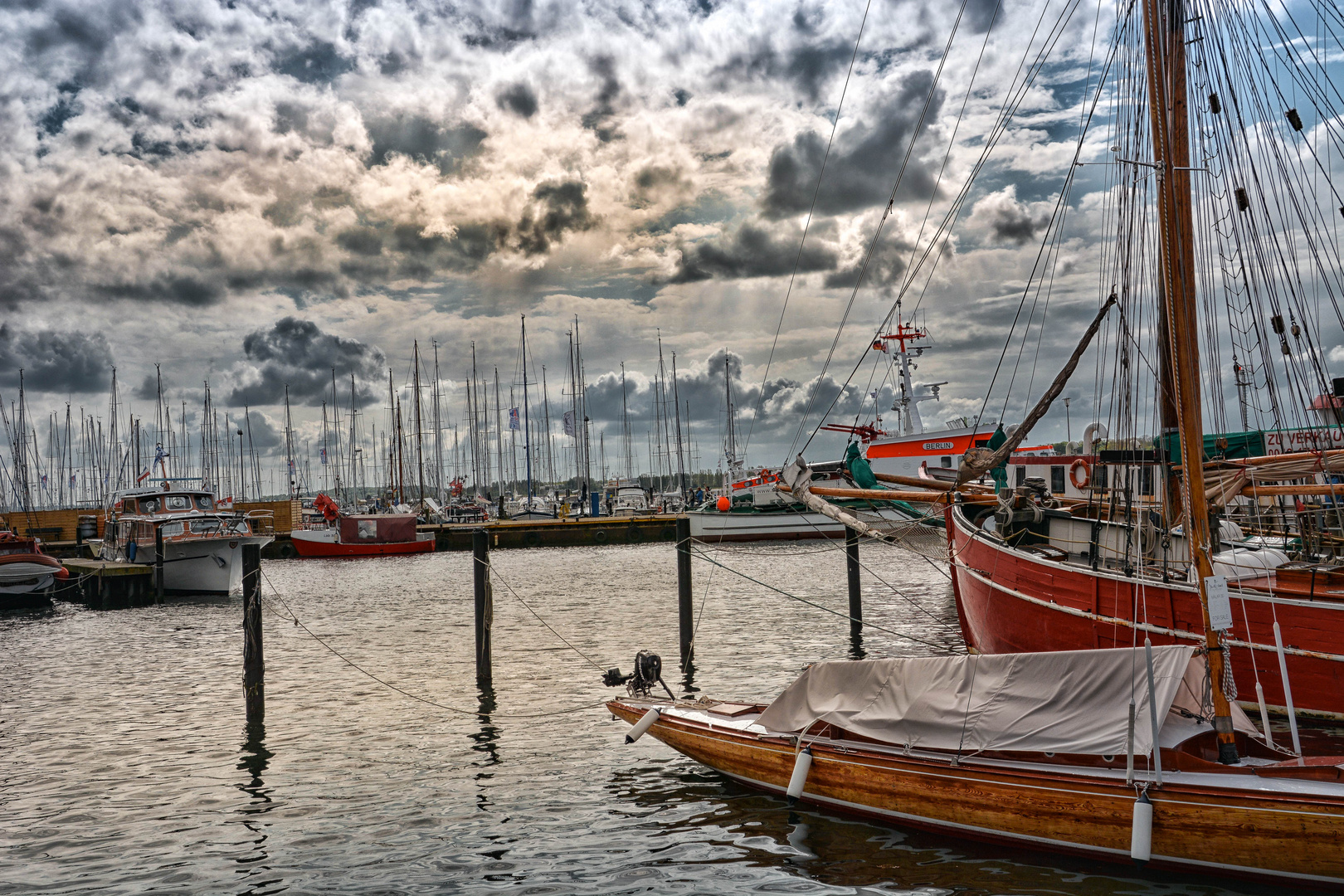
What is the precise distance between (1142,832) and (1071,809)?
646mm

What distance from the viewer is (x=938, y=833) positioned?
9.22 meters

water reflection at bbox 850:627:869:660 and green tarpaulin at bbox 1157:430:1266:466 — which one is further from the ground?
green tarpaulin at bbox 1157:430:1266:466

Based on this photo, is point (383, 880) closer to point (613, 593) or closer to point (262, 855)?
point (262, 855)

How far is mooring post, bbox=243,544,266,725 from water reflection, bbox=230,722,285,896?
37 centimetres

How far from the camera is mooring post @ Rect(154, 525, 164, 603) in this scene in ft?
120

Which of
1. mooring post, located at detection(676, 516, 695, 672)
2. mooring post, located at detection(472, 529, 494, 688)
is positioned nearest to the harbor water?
mooring post, located at detection(472, 529, 494, 688)

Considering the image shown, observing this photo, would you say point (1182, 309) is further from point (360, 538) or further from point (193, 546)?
point (360, 538)

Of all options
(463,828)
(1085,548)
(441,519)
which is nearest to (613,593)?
(1085,548)

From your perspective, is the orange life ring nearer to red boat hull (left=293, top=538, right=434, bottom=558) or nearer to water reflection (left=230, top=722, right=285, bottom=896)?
water reflection (left=230, top=722, right=285, bottom=896)

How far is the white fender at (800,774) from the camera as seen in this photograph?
991 centimetres

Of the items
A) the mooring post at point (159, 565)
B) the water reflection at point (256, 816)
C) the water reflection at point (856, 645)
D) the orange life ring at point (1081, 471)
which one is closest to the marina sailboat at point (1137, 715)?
the water reflection at point (256, 816)

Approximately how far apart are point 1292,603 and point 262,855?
1309cm

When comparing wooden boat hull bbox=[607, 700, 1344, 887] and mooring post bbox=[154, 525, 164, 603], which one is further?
mooring post bbox=[154, 525, 164, 603]

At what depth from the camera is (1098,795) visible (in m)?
8.09
